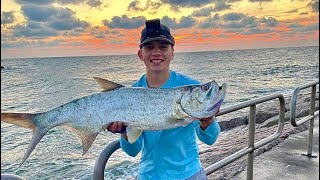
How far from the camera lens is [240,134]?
10.2 m

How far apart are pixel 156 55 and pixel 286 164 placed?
3.26 metres

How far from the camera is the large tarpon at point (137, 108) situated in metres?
1.99

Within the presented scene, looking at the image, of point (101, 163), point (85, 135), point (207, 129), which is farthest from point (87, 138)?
point (207, 129)

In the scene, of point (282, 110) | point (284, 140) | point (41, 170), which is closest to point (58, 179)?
point (41, 170)

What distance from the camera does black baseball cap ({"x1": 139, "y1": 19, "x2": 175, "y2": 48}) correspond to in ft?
7.38

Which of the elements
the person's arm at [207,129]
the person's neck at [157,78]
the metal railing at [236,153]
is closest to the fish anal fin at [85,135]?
the metal railing at [236,153]

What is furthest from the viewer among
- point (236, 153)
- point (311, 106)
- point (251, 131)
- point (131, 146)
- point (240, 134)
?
point (240, 134)

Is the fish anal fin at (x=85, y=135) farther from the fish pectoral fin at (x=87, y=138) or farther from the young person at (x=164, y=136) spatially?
the young person at (x=164, y=136)

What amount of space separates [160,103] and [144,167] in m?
0.49

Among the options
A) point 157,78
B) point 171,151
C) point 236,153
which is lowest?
point 236,153

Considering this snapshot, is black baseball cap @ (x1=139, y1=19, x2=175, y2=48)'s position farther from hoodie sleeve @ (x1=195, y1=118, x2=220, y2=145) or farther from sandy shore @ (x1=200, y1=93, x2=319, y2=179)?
sandy shore @ (x1=200, y1=93, x2=319, y2=179)

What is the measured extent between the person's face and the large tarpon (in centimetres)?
25

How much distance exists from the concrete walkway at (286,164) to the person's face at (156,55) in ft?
8.65

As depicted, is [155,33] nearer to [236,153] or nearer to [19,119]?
[19,119]
